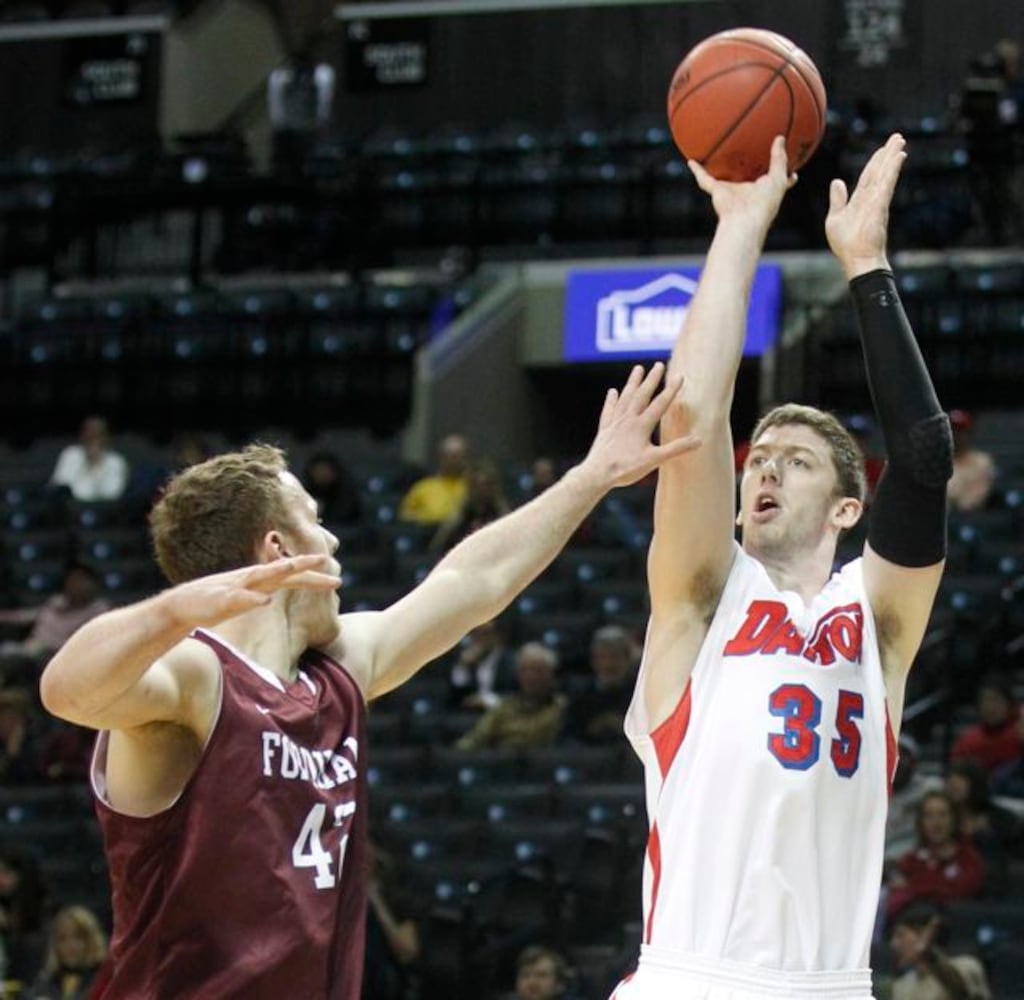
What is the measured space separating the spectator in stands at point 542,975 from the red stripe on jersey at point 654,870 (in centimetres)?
512

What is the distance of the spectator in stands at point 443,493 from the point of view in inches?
581

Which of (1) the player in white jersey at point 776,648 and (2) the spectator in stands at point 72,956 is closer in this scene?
(1) the player in white jersey at point 776,648

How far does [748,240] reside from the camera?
14.8ft

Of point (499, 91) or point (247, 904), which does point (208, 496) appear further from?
point (499, 91)

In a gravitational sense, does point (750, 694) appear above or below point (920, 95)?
below

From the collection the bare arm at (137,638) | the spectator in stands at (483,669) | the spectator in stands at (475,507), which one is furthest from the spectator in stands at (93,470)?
the bare arm at (137,638)

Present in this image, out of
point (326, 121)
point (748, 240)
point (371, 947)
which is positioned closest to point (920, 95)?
point (326, 121)

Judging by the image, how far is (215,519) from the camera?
4.23 meters

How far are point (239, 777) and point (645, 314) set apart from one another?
12956 millimetres

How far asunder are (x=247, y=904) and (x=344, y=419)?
1340 cm

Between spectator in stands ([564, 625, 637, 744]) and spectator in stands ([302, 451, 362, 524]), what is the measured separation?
3129 millimetres

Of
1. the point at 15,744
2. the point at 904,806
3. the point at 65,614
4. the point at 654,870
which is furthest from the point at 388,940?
the point at 654,870

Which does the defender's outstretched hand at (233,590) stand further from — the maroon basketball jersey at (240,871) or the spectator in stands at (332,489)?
the spectator in stands at (332,489)

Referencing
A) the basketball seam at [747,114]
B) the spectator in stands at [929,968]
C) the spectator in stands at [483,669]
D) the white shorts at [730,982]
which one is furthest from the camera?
the spectator in stands at [483,669]
